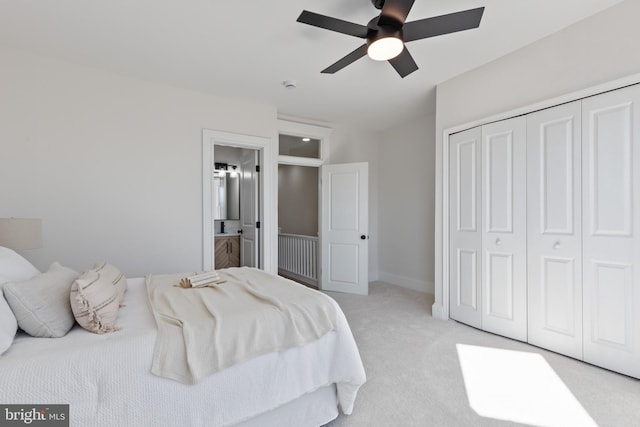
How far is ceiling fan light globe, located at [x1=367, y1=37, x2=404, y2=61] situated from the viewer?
1915 mm

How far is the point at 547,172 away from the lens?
262cm

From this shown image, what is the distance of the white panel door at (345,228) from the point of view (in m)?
4.62

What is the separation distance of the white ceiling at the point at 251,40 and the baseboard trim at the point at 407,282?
8.83 feet

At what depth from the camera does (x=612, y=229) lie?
225 centimetres

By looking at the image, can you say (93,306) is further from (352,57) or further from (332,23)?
(352,57)

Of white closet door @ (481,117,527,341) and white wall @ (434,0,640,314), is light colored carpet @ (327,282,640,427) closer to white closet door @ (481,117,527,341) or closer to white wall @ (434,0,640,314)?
white closet door @ (481,117,527,341)

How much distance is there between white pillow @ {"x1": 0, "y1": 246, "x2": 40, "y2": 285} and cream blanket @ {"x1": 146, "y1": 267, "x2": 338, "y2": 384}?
0.62m

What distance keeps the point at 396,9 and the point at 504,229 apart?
2178 mm

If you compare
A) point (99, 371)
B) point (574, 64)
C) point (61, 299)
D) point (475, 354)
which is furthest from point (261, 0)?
point (475, 354)

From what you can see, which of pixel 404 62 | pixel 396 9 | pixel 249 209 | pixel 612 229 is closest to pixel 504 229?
pixel 612 229

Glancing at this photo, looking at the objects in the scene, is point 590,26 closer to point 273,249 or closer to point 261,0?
point 261,0

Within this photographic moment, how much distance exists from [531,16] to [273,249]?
3508 mm

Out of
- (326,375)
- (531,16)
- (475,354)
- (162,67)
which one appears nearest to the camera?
(326,375)

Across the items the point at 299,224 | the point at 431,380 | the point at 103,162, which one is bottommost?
the point at 431,380
